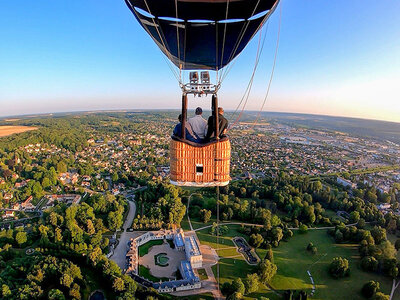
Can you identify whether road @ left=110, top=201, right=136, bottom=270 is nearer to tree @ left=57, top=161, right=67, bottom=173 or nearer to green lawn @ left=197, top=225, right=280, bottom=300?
Result: green lawn @ left=197, top=225, right=280, bottom=300

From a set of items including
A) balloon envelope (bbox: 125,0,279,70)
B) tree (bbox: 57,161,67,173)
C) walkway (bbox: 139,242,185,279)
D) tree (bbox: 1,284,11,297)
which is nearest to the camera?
balloon envelope (bbox: 125,0,279,70)

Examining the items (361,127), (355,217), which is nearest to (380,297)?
(355,217)

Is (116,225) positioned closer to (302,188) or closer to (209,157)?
(209,157)

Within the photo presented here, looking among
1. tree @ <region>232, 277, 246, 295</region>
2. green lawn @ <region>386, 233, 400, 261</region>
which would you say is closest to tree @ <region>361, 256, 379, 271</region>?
green lawn @ <region>386, 233, 400, 261</region>

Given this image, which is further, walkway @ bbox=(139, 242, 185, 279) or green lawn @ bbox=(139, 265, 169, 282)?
walkway @ bbox=(139, 242, 185, 279)

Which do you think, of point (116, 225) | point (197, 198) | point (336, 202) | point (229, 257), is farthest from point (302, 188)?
point (116, 225)

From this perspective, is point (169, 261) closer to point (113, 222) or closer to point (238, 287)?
point (238, 287)
